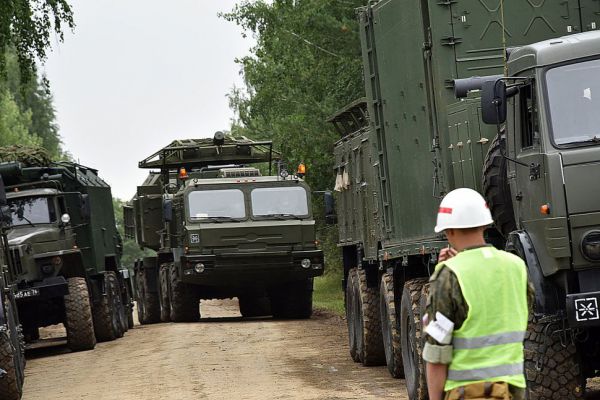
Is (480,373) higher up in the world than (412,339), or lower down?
higher up

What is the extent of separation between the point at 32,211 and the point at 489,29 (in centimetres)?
1272

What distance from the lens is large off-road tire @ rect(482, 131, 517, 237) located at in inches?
441

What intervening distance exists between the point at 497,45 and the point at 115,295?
603 inches

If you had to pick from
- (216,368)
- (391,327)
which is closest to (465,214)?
(391,327)

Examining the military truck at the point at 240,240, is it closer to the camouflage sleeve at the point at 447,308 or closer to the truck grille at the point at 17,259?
the truck grille at the point at 17,259

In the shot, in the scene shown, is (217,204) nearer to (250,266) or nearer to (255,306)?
(250,266)

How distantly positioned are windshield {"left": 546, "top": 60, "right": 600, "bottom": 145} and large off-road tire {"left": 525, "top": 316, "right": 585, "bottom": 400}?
1.26 m

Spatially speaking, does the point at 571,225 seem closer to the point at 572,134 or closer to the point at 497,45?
the point at 572,134

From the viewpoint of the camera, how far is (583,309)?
9.92 metres

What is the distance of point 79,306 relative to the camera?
22.8m

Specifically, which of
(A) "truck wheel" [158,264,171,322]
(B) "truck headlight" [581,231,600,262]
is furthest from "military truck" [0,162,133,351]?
(B) "truck headlight" [581,231,600,262]

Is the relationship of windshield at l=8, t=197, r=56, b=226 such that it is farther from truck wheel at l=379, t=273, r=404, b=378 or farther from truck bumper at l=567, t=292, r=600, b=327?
truck bumper at l=567, t=292, r=600, b=327

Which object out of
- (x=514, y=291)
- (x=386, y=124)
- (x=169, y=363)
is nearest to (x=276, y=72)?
(x=169, y=363)

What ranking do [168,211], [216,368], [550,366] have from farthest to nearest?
[168,211] < [216,368] < [550,366]
